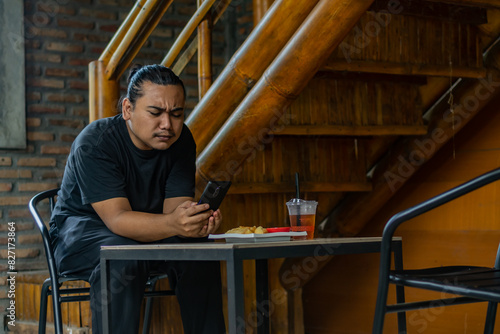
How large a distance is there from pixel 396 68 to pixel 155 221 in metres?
1.36

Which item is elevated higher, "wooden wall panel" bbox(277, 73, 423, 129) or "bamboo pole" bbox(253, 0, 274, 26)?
"bamboo pole" bbox(253, 0, 274, 26)

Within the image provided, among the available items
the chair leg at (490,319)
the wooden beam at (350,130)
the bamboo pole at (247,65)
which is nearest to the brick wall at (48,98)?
the bamboo pole at (247,65)

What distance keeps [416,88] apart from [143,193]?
1.51 m

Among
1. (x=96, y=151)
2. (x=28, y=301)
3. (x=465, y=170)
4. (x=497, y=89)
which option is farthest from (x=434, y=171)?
(x=28, y=301)

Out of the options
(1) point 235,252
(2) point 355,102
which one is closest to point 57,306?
(1) point 235,252

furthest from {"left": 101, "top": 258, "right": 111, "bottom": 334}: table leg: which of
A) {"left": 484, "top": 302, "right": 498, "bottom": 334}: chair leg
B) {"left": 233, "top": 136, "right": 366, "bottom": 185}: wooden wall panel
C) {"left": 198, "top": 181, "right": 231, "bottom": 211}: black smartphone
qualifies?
{"left": 233, "top": 136, "right": 366, "bottom": 185}: wooden wall panel

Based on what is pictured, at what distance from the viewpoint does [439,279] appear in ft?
Answer: 5.20

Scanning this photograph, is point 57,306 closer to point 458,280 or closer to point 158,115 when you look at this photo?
point 158,115

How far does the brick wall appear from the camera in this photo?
4.24m

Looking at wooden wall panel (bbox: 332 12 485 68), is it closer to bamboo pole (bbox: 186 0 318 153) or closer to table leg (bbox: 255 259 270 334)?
bamboo pole (bbox: 186 0 318 153)

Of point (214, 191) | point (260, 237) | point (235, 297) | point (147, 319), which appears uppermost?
point (214, 191)

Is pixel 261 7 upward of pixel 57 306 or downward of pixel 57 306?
upward

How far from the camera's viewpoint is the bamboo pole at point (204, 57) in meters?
3.15

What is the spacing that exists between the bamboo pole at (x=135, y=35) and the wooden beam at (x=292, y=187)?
76cm
